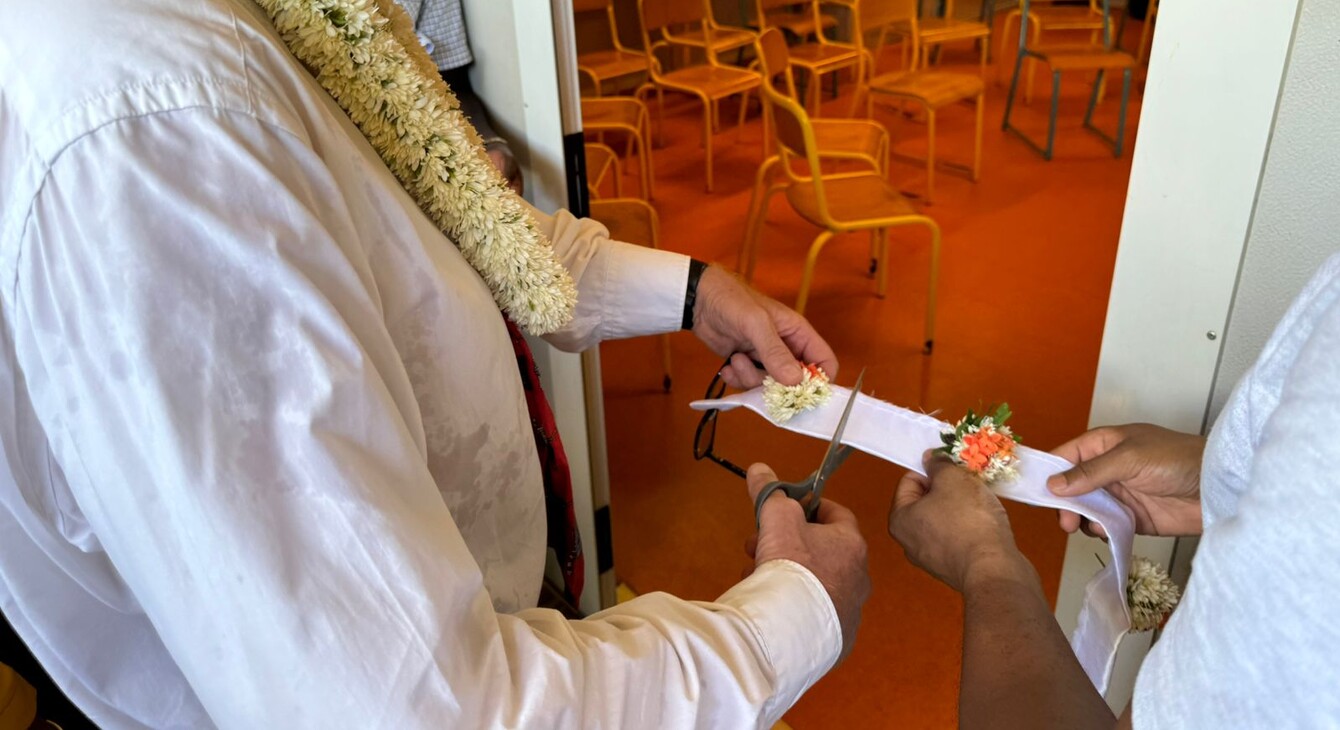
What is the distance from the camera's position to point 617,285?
1279 mm

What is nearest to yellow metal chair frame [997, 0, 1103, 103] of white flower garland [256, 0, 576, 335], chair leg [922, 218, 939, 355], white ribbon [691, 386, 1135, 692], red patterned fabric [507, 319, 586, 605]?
chair leg [922, 218, 939, 355]

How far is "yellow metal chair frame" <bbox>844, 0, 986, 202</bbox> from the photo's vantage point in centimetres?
421

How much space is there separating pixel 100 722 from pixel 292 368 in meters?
0.42

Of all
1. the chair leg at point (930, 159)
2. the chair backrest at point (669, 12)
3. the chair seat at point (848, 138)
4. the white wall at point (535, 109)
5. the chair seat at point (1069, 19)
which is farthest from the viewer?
the chair seat at point (1069, 19)

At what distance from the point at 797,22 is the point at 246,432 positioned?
5.45 metres

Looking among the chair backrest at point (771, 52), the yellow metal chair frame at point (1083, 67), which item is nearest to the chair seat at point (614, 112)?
the chair backrest at point (771, 52)

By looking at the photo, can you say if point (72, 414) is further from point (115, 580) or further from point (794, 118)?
point (794, 118)

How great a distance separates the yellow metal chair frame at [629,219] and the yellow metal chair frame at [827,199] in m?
0.50

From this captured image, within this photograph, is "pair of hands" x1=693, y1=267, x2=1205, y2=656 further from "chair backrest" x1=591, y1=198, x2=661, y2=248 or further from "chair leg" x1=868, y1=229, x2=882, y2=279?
"chair leg" x1=868, y1=229, x2=882, y2=279

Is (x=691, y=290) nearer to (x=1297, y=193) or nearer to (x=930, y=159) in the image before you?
(x=1297, y=193)

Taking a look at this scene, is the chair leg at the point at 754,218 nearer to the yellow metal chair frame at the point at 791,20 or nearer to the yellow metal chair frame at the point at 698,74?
the yellow metal chair frame at the point at 698,74

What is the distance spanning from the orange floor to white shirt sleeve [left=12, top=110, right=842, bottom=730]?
1401 mm

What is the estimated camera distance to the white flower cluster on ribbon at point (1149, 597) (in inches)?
39.4

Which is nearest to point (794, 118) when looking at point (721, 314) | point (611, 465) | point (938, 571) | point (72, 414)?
point (611, 465)
